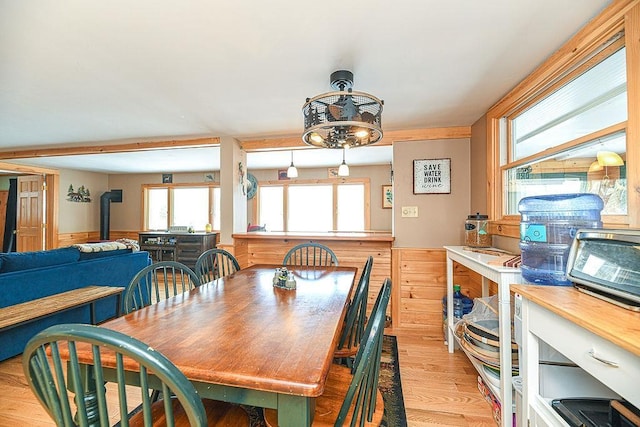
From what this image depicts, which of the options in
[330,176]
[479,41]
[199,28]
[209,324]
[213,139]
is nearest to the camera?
[209,324]

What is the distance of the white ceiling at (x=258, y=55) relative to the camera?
1.33 meters

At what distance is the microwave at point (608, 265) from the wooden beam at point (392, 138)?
2.03 metres

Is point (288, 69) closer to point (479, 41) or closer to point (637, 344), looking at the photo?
point (479, 41)

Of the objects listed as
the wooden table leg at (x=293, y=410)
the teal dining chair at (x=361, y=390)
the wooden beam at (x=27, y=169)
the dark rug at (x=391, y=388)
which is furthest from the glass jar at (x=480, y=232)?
the wooden beam at (x=27, y=169)

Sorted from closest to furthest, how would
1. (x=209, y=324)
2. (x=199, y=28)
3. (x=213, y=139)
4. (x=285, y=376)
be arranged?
(x=285, y=376) → (x=209, y=324) → (x=199, y=28) → (x=213, y=139)

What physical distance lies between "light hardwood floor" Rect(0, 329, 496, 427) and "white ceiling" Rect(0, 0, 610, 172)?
2110 millimetres

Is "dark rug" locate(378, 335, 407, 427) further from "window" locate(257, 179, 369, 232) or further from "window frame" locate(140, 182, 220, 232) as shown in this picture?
"window frame" locate(140, 182, 220, 232)

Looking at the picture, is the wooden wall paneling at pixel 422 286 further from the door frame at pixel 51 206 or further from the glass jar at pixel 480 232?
the door frame at pixel 51 206

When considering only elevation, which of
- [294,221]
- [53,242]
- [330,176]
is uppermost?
[330,176]

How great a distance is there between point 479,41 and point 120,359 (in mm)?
2031

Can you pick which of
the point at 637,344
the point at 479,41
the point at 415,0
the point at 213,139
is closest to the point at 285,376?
the point at 637,344

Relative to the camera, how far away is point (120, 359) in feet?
2.27

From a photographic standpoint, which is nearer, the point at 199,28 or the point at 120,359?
the point at 120,359

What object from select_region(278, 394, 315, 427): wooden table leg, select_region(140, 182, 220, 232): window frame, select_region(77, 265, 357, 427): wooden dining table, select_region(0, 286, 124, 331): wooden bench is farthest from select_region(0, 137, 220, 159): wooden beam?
select_region(278, 394, 315, 427): wooden table leg
